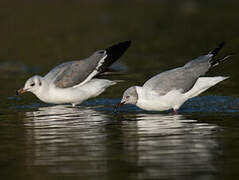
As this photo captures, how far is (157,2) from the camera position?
37.7 m

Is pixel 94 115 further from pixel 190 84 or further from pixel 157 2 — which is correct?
pixel 157 2

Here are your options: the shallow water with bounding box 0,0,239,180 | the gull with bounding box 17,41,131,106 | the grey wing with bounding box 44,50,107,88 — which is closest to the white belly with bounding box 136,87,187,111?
the shallow water with bounding box 0,0,239,180

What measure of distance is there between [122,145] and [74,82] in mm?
4256

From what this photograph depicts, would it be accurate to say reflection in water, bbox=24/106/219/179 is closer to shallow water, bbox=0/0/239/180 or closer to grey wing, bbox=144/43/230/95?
shallow water, bbox=0/0/239/180

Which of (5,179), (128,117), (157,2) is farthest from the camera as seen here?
(157,2)

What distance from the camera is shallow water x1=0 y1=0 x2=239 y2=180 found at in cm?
787

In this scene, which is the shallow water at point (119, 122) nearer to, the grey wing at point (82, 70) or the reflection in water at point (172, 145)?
the reflection in water at point (172, 145)

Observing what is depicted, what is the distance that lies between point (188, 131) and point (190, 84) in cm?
219

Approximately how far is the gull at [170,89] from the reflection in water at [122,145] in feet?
0.77

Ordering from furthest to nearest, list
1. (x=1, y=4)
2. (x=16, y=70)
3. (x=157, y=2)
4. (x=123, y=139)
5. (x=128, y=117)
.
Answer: (x=157, y=2)
(x=1, y=4)
(x=16, y=70)
(x=128, y=117)
(x=123, y=139)

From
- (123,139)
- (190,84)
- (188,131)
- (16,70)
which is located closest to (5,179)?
(123,139)

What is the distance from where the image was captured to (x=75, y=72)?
13219 millimetres

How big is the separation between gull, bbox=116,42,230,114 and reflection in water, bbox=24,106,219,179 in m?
0.23

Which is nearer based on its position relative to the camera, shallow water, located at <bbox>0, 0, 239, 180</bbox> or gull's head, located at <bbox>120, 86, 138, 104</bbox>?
shallow water, located at <bbox>0, 0, 239, 180</bbox>
